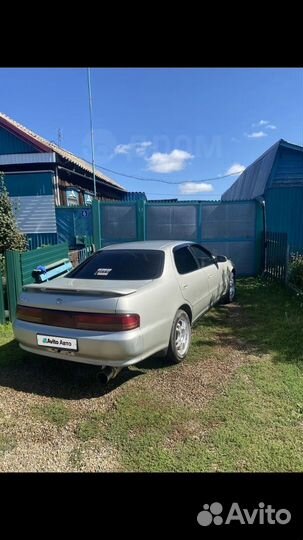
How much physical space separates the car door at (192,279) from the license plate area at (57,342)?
1480 millimetres

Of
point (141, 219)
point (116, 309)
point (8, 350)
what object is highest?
point (141, 219)

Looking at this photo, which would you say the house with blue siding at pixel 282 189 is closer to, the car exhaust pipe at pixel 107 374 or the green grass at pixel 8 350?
the car exhaust pipe at pixel 107 374

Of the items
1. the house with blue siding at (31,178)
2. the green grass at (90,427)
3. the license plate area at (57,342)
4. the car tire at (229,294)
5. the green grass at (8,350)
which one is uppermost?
the house with blue siding at (31,178)

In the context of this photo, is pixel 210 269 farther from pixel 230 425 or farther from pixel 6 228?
pixel 6 228

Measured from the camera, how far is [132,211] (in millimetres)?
9242

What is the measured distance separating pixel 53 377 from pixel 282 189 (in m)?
8.47

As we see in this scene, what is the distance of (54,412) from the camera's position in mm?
2812

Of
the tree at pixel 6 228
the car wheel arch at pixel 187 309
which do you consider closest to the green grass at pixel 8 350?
the car wheel arch at pixel 187 309

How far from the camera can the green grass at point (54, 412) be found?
2.70 metres

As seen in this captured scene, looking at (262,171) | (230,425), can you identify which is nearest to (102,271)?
(230,425)

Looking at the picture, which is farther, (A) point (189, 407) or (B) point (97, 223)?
(B) point (97, 223)
